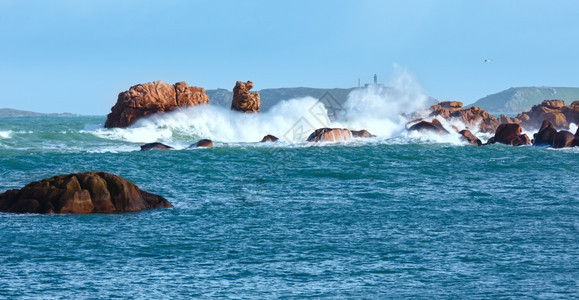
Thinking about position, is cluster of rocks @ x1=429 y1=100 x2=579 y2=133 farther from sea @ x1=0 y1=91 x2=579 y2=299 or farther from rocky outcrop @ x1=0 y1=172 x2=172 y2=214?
rocky outcrop @ x1=0 y1=172 x2=172 y2=214

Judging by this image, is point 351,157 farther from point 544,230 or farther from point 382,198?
point 544,230

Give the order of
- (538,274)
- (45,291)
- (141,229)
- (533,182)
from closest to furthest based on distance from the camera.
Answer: (45,291) < (538,274) < (141,229) < (533,182)

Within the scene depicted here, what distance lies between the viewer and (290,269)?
18.3 metres

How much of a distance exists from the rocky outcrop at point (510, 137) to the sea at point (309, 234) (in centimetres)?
1823

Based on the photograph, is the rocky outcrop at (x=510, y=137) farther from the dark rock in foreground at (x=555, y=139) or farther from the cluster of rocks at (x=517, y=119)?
the cluster of rocks at (x=517, y=119)

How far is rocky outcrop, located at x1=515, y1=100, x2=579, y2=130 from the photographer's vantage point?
106 metres

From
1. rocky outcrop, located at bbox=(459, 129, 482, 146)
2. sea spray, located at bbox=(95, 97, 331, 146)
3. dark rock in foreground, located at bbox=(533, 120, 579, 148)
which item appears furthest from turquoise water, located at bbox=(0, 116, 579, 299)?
sea spray, located at bbox=(95, 97, 331, 146)

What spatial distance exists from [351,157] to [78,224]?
3033 cm

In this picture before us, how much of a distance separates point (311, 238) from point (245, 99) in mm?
68796

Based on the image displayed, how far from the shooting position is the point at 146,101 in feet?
284

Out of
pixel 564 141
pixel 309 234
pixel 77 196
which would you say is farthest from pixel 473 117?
pixel 309 234

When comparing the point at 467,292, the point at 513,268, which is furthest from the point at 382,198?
the point at 467,292

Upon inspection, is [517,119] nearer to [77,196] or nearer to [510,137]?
[510,137]

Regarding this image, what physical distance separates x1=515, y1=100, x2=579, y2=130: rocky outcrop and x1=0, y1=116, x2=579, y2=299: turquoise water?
6535cm
